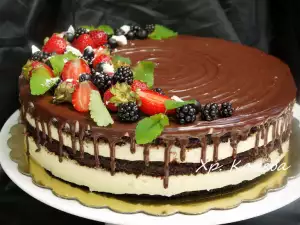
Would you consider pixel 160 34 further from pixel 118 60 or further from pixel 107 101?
pixel 107 101

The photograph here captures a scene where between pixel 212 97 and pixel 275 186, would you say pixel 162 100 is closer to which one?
pixel 212 97

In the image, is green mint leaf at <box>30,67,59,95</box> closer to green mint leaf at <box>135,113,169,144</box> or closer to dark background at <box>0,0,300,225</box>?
green mint leaf at <box>135,113,169,144</box>

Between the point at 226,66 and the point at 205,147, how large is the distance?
644 mm

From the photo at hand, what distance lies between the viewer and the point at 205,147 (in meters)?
1.80

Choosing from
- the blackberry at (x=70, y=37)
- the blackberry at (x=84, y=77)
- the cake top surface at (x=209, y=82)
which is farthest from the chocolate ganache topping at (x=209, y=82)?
the blackberry at (x=70, y=37)

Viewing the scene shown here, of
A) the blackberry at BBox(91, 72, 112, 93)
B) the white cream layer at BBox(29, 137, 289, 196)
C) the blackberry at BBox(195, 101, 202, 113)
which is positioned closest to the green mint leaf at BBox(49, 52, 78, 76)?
the blackberry at BBox(91, 72, 112, 93)

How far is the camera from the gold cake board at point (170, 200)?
1.83 metres

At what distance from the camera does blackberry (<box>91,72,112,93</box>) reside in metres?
1.93

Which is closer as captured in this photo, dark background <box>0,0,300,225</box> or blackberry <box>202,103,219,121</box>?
blackberry <box>202,103,219,121</box>

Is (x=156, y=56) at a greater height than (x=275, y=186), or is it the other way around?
(x=156, y=56)

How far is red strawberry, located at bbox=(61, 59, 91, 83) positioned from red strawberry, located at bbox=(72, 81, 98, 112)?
13 centimetres

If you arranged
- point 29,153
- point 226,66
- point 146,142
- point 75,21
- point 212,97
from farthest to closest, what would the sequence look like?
point 75,21, point 226,66, point 29,153, point 212,97, point 146,142

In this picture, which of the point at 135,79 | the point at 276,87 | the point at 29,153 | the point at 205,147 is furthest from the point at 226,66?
the point at 29,153

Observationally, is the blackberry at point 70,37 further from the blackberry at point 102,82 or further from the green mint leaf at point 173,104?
the green mint leaf at point 173,104
